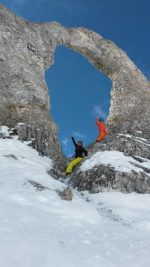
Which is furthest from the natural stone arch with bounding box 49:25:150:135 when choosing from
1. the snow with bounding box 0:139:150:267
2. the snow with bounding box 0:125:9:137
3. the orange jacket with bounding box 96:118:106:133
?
the snow with bounding box 0:139:150:267

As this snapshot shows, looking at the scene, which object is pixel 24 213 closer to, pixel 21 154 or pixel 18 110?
pixel 21 154

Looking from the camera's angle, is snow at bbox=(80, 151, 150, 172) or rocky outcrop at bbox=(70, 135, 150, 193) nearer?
rocky outcrop at bbox=(70, 135, 150, 193)

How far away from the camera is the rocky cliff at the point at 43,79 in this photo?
28.4 metres

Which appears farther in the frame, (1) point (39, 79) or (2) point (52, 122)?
(1) point (39, 79)

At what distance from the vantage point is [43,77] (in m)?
34.5

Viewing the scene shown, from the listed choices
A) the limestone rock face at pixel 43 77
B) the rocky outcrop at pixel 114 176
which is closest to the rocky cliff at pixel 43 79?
the limestone rock face at pixel 43 77

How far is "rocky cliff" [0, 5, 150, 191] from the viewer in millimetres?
28359

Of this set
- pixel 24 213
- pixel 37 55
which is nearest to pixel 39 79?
pixel 37 55

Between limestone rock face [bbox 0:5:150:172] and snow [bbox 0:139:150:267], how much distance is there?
31.8 ft

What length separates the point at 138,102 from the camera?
1446 inches

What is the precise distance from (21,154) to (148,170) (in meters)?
7.17

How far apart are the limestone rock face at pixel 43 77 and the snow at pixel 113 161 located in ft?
17.1

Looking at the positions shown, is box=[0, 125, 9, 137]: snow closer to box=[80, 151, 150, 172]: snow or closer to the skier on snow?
the skier on snow

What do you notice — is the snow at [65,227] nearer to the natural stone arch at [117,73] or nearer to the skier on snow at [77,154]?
the skier on snow at [77,154]
